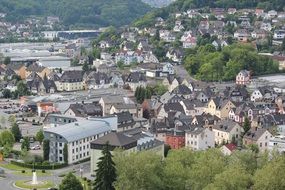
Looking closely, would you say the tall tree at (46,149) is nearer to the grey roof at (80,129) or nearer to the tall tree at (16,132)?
the grey roof at (80,129)

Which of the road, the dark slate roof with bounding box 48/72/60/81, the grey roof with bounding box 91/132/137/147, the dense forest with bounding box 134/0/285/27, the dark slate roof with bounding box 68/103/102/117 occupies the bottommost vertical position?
the road

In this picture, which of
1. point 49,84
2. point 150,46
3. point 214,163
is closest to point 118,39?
point 150,46

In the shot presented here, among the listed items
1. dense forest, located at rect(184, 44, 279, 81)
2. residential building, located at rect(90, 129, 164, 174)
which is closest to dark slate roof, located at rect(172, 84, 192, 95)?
dense forest, located at rect(184, 44, 279, 81)

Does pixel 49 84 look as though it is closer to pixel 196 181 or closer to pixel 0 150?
pixel 0 150

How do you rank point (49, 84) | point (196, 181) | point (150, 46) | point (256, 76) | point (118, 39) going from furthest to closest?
point (118, 39) → point (150, 46) → point (256, 76) → point (49, 84) → point (196, 181)

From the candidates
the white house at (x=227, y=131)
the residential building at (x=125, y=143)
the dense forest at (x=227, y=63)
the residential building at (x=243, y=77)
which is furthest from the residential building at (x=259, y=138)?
the dense forest at (x=227, y=63)

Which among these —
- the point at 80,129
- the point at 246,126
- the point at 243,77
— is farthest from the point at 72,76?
the point at 246,126

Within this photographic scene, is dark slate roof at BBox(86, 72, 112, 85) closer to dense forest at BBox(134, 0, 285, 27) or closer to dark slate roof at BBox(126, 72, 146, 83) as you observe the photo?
dark slate roof at BBox(126, 72, 146, 83)

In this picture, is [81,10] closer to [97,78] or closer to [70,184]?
[97,78]
